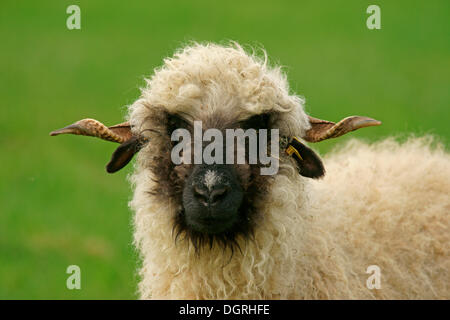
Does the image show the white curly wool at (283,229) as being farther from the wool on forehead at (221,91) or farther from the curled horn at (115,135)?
the curled horn at (115,135)

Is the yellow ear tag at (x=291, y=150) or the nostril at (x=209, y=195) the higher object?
the yellow ear tag at (x=291, y=150)

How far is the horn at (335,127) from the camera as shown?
5012 mm

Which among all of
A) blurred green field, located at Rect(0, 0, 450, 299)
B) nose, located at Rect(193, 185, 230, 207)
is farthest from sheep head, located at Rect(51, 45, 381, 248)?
blurred green field, located at Rect(0, 0, 450, 299)

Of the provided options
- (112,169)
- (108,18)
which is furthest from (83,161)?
(108,18)

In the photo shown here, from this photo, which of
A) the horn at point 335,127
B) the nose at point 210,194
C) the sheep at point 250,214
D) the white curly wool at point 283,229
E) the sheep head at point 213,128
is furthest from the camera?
the horn at point 335,127

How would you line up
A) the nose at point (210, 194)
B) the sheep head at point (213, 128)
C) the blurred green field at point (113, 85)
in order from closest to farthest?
the nose at point (210, 194)
the sheep head at point (213, 128)
the blurred green field at point (113, 85)

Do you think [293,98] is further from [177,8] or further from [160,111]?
[177,8]

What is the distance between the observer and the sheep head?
4.50m

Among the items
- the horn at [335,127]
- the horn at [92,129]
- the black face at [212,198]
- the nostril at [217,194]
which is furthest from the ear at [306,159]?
the horn at [92,129]

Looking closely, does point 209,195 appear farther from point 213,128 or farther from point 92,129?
point 92,129

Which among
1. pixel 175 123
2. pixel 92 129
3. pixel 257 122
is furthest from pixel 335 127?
pixel 92 129

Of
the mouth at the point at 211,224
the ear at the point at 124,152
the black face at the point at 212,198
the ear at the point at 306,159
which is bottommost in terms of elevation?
the mouth at the point at 211,224

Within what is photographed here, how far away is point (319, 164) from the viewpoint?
5086 millimetres
